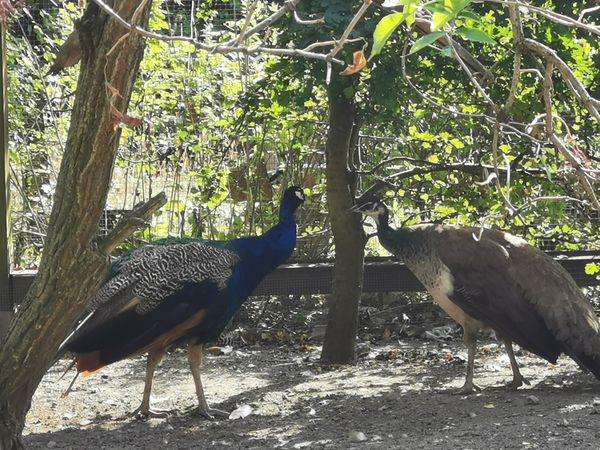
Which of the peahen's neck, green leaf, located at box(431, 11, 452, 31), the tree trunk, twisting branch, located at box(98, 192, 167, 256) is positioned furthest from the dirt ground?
green leaf, located at box(431, 11, 452, 31)

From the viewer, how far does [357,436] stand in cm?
479

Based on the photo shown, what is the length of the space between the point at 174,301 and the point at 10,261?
1.72m

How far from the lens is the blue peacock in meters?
5.23

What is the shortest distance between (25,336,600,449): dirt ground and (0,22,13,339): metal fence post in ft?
1.83

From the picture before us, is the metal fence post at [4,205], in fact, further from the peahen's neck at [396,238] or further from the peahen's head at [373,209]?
the peahen's neck at [396,238]

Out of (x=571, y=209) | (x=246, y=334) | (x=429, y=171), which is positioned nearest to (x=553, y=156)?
(x=429, y=171)

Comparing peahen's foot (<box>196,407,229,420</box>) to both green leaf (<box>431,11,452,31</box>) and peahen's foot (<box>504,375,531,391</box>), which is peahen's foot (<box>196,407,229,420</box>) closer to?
peahen's foot (<box>504,375,531,391</box>)

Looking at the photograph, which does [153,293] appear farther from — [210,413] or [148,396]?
[210,413]

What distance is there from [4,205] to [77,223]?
7.59ft

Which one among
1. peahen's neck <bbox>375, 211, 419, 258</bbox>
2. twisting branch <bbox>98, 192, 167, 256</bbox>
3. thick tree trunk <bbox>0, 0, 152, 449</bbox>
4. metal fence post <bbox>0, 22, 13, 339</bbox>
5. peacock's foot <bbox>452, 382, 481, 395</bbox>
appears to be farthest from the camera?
peahen's neck <bbox>375, 211, 419, 258</bbox>

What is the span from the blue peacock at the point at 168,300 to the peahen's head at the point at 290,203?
0.92ft

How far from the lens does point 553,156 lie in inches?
236

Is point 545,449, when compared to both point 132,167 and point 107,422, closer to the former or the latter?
point 107,422

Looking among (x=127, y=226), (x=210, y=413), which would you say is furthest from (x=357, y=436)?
(x=127, y=226)
